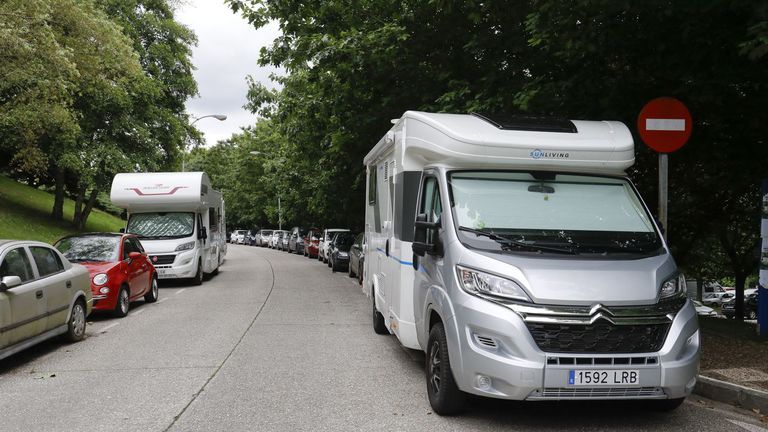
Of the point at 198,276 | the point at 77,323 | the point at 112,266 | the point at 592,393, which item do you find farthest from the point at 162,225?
the point at 592,393

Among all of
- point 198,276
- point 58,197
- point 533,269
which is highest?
point 58,197

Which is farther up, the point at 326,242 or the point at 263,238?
the point at 326,242

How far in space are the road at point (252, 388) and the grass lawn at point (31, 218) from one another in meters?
18.5

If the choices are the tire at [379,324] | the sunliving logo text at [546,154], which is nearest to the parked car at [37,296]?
the tire at [379,324]

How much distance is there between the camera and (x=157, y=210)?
17.6 meters

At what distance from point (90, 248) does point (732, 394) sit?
34.8 feet

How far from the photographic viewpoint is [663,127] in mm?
7773

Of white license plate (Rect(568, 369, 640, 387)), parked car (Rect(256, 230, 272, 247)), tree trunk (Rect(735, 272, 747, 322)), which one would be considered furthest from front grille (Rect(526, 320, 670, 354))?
parked car (Rect(256, 230, 272, 247))

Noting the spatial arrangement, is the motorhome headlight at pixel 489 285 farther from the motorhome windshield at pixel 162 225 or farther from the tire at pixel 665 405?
the motorhome windshield at pixel 162 225

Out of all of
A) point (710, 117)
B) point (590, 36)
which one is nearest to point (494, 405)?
point (590, 36)

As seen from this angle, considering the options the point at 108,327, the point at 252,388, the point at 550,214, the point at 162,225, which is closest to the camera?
the point at 550,214

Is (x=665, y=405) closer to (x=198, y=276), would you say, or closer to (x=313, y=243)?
(x=198, y=276)

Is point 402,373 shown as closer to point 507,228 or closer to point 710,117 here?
point 507,228

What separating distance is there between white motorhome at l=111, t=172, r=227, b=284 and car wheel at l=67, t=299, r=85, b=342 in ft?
25.0
